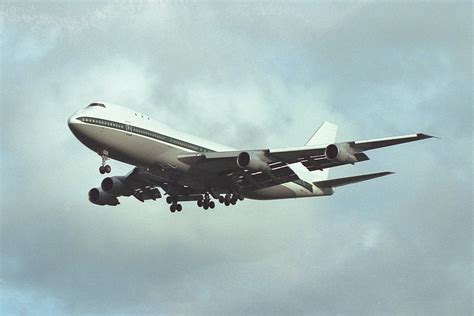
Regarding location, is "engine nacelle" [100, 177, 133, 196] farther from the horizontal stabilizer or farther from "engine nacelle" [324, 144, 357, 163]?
"engine nacelle" [324, 144, 357, 163]

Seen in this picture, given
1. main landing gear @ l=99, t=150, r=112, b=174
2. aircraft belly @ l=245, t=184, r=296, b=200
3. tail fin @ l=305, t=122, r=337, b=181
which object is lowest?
main landing gear @ l=99, t=150, r=112, b=174

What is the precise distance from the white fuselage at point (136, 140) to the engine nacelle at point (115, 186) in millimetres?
6444

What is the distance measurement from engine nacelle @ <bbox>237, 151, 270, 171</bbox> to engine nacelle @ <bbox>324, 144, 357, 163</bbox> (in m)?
4.63

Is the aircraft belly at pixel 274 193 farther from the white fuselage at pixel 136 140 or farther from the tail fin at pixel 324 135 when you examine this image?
the tail fin at pixel 324 135

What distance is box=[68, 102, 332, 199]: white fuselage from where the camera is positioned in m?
65.2

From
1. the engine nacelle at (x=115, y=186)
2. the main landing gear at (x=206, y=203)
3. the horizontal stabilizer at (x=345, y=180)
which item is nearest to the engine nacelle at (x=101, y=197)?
the engine nacelle at (x=115, y=186)

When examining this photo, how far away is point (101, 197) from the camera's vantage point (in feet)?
254

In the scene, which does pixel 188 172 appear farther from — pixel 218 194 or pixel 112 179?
pixel 112 179

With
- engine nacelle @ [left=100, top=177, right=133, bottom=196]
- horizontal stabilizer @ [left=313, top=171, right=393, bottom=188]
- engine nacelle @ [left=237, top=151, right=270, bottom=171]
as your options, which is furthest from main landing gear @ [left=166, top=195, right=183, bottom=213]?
horizontal stabilizer @ [left=313, top=171, right=393, bottom=188]

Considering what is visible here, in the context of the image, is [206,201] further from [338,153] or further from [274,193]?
[338,153]

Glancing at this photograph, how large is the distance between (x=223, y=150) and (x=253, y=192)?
401 centimetres

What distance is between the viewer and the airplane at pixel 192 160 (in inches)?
2581

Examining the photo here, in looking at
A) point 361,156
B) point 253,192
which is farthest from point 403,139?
point 253,192

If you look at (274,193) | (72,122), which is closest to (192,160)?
(72,122)
